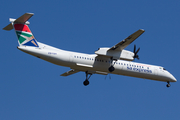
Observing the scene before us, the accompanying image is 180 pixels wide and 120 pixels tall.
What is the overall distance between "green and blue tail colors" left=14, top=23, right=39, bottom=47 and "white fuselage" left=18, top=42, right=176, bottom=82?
1.83ft

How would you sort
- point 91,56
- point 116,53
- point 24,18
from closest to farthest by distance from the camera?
point 24,18
point 116,53
point 91,56

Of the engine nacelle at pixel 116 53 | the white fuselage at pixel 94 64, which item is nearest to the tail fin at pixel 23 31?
the white fuselage at pixel 94 64

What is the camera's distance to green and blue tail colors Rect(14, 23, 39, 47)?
2573 centimetres

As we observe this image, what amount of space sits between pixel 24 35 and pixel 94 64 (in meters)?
7.25

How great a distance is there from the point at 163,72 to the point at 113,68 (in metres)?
6.43

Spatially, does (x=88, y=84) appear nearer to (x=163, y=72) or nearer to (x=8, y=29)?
(x=163, y=72)

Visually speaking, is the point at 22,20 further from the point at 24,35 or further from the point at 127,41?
the point at 127,41

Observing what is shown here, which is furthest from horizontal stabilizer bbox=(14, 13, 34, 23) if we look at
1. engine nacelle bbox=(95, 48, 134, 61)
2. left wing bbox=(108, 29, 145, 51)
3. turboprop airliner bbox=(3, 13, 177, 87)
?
left wing bbox=(108, 29, 145, 51)

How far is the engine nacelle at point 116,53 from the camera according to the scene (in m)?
26.8

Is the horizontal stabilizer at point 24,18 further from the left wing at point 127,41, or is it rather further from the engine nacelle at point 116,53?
the left wing at point 127,41

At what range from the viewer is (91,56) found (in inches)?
1087

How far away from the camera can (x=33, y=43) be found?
26.1 metres

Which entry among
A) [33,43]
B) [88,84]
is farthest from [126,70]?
[33,43]

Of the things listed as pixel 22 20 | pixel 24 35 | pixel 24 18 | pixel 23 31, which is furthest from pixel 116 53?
pixel 22 20
